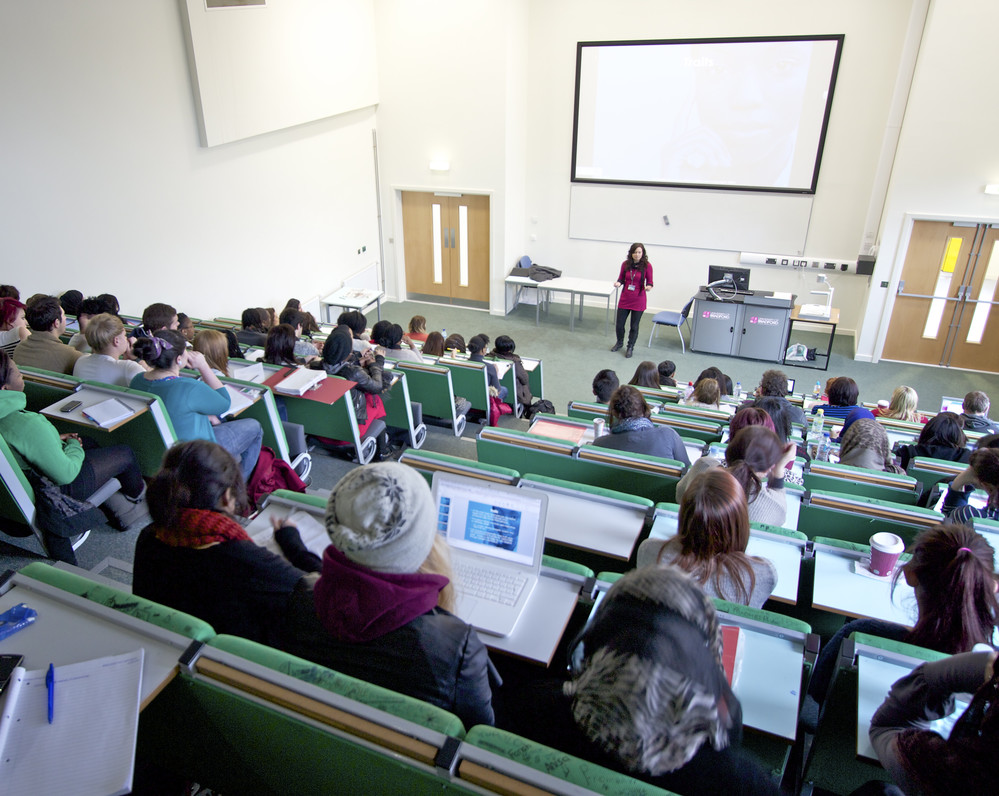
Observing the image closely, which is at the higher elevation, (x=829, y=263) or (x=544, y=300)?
(x=829, y=263)

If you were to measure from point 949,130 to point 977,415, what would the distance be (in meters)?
4.09

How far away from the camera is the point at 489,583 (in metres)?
2.19

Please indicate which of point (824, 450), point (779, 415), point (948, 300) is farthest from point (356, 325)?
point (948, 300)

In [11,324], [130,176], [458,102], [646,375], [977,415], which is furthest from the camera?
[458,102]

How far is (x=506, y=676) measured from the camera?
7.28 feet

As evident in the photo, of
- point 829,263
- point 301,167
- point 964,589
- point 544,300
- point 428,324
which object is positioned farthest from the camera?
point 544,300

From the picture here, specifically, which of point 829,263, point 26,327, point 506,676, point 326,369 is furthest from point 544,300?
point 506,676

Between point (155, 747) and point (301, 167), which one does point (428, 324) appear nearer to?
point (301, 167)

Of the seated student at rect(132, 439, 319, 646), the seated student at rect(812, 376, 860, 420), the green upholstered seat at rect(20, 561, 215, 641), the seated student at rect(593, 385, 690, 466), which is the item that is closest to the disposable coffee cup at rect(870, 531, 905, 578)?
the seated student at rect(593, 385, 690, 466)

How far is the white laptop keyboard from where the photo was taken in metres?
2.14

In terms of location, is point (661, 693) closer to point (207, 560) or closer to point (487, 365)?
point (207, 560)

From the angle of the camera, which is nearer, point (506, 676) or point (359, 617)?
point (359, 617)

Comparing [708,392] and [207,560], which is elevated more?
[207,560]

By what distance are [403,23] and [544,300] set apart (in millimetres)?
4254
